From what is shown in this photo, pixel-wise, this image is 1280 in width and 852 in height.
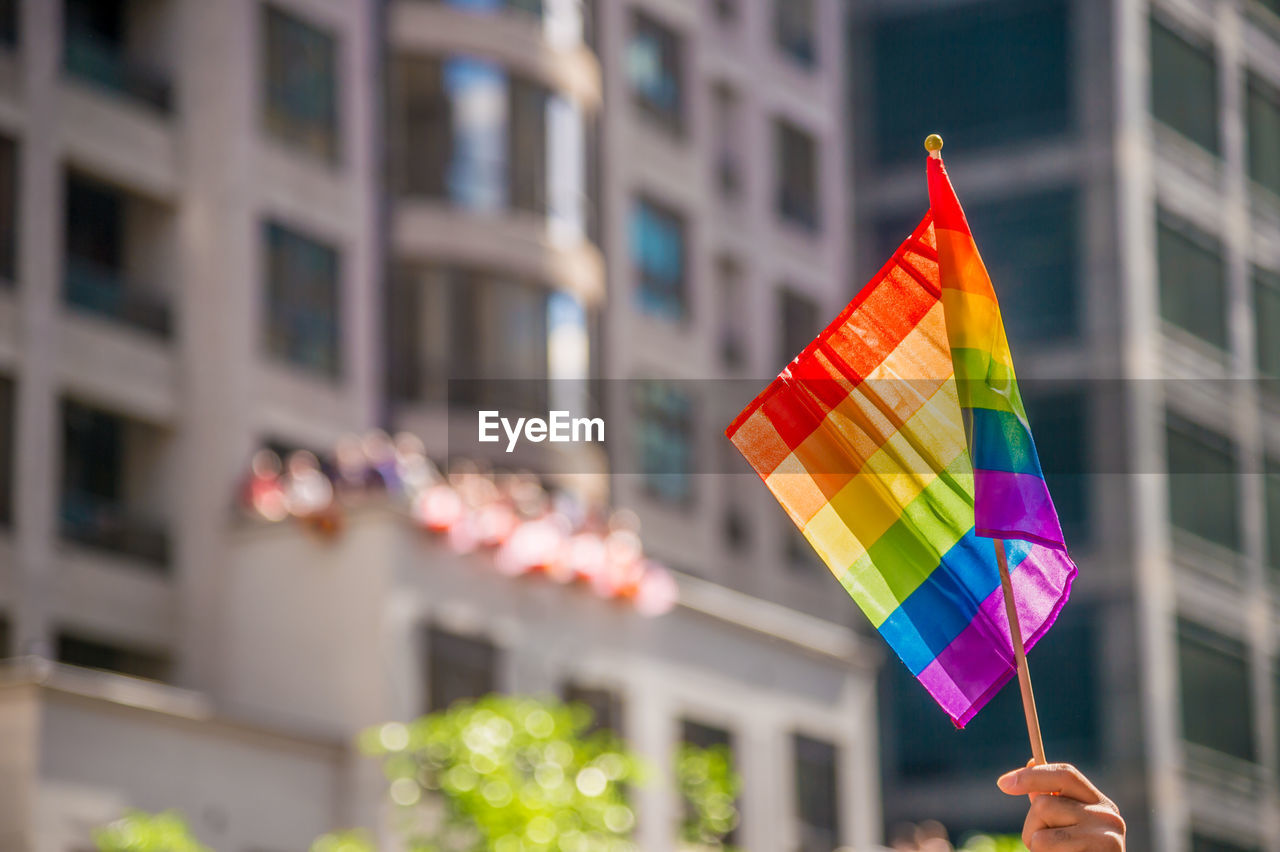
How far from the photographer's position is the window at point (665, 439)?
37.4 m

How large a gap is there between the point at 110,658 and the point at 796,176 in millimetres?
17345

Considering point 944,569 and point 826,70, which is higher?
point 826,70

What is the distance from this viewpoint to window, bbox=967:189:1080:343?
4872cm

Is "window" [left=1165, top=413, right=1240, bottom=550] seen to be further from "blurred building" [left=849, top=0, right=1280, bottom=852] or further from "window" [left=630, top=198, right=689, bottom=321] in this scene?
"window" [left=630, top=198, right=689, bottom=321]

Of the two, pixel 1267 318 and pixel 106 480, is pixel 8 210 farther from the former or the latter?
pixel 1267 318

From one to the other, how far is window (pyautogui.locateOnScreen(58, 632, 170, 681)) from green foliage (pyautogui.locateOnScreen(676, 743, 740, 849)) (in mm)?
6509

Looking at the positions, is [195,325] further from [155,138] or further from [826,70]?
[826,70]

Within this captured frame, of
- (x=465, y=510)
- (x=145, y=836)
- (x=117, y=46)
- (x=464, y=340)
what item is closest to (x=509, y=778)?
(x=145, y=836)

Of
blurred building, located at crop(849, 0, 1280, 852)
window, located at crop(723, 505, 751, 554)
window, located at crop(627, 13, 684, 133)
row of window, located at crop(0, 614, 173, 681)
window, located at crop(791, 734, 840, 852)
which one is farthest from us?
blurred building, located at crop(849, 0, 1280, 852)

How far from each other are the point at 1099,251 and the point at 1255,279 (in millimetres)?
5415

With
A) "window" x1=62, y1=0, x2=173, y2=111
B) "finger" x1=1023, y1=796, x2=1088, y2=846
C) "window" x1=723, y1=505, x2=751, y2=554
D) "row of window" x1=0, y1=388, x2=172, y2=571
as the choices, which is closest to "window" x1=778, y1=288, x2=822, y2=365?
"window" x1=723, y1=505, x2=751, y2=554

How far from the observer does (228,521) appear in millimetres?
29703

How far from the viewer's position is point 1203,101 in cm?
5153

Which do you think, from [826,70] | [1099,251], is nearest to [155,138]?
[826,70]
